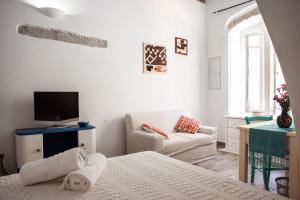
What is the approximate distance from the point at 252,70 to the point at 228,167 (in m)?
2.19

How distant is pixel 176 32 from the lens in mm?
4559

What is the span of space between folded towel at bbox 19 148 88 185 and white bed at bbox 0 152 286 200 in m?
0.05

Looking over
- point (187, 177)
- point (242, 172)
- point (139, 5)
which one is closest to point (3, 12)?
point (139, 5)

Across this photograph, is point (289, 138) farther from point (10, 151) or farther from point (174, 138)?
point (10, 151)

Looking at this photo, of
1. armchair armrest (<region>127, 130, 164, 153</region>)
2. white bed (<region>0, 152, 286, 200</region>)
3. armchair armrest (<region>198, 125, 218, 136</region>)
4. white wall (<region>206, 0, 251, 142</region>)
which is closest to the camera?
white bed (<region>0, 152, 286, 200</region>)

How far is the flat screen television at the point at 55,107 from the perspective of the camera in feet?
9.35

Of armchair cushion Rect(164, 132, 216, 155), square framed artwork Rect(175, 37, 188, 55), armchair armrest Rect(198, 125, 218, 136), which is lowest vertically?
armchair cushion Rect(164, 132, 216, 155)

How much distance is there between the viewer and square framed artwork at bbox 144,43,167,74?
13.4ft

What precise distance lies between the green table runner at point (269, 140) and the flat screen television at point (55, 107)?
2274 mm

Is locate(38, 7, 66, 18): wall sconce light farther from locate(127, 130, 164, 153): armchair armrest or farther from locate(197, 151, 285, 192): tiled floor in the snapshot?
locate(197, 151, 285, 192): tiled floor

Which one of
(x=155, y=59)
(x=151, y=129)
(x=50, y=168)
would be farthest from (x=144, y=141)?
(x=50, y=168)

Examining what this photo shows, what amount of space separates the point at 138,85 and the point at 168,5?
1.73 metres

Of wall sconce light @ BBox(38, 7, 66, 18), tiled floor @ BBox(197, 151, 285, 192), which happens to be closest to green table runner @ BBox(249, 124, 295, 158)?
tiled floor @ BBox(197, 151, 285, 192)

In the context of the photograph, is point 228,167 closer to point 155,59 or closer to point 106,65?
point 155,59
